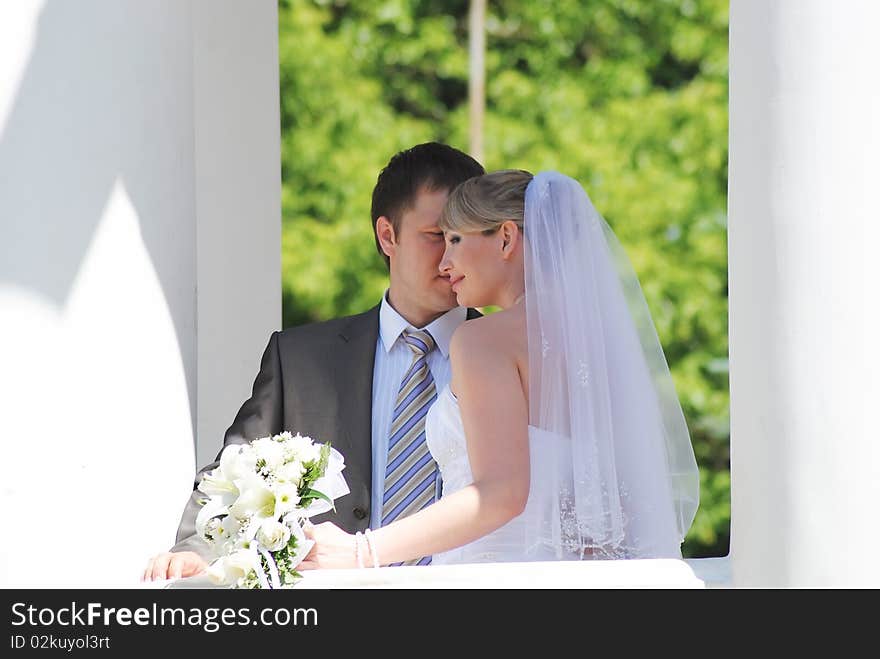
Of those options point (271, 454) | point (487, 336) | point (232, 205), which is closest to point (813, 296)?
point (487, 336)

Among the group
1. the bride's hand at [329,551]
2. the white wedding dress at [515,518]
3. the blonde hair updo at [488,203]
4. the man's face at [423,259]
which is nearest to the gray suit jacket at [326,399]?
the man's face at [423,259]

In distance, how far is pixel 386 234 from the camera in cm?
595

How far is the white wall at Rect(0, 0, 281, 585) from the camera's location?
4.32 m

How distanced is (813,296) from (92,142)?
7.79ft

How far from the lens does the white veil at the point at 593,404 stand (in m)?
4.82

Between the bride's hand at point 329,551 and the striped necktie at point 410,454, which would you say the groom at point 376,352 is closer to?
the striped necktie at point 410,454

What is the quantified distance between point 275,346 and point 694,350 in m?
9.70

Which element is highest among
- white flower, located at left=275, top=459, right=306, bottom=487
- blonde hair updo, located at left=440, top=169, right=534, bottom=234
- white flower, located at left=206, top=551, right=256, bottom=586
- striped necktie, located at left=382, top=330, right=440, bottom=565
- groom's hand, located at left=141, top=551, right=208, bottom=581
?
blonde hair updo, located at left=440, top=169, right=534, bottom=234

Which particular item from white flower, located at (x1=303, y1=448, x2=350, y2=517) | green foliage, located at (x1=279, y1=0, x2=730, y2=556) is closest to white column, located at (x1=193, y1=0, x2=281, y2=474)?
white flower, located at (x1=303, y1=448, x2=350, y2=517)

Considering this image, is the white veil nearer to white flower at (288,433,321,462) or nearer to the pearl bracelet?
the pearl bracelet

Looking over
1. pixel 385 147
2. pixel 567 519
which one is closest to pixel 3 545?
pixel 567 519

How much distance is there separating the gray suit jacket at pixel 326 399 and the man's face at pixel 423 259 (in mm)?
230

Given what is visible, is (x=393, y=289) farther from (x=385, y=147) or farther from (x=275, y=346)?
(x=385, y=147)

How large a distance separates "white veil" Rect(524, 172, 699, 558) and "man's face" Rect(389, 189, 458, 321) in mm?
765
